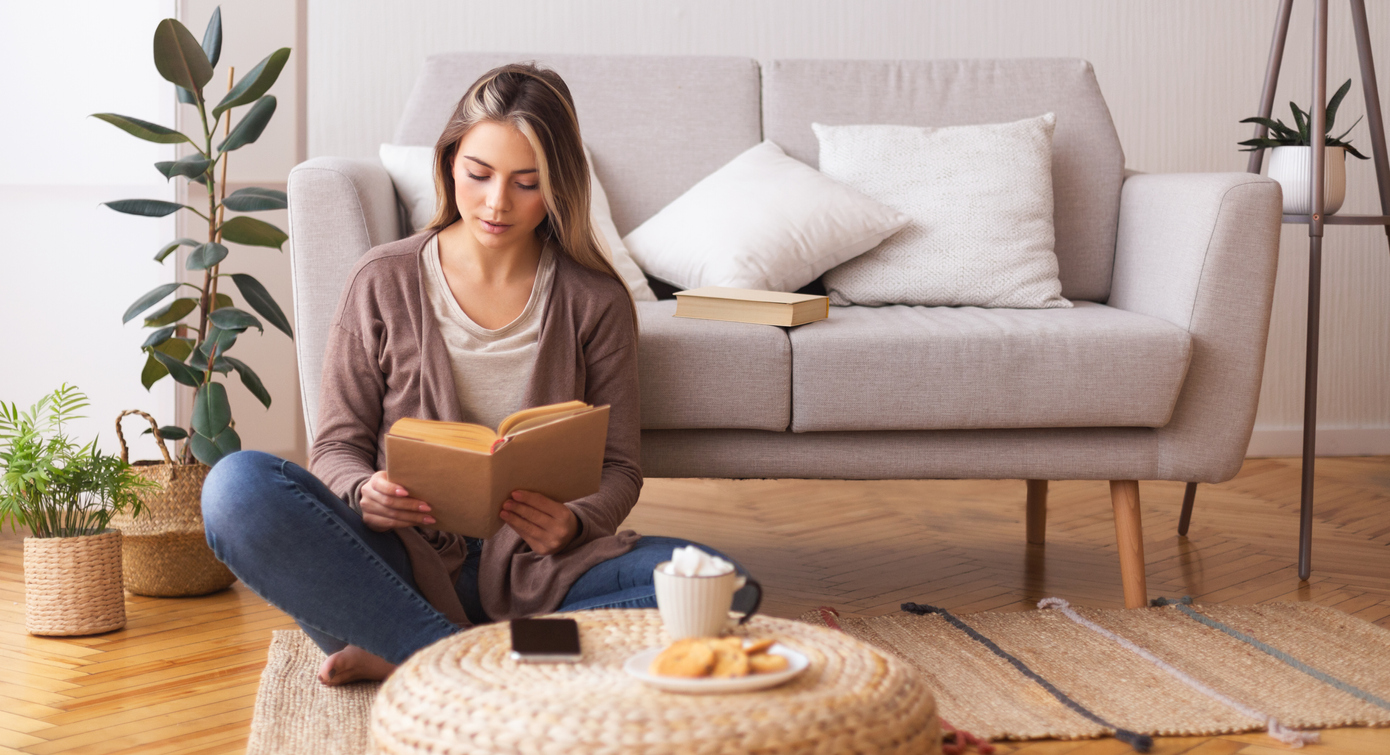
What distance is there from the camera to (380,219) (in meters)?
1.89

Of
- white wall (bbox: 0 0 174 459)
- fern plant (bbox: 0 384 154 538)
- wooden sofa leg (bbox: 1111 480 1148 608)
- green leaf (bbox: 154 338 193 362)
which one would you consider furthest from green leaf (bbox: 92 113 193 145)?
wooden sofa leg (bbox: 1111 480 1148 608)

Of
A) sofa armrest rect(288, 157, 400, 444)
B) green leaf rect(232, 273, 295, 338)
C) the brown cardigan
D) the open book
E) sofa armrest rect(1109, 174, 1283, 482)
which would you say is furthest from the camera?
green leaf rect(232, 273, 295, 338)

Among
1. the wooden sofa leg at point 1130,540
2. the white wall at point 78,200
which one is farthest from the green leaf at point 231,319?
the wooden sofa leg at point 1130,540

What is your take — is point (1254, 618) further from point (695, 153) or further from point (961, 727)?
point (695, 153)

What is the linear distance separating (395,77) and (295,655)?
1.88m

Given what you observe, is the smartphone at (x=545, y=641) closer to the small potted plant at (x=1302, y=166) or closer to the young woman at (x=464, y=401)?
the young woman at (x=464, y=401)

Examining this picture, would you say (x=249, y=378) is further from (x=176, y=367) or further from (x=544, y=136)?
(x=544, y=136)

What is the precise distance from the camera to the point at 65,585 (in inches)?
72.9

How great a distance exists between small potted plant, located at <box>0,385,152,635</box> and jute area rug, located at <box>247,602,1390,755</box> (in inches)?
12.3

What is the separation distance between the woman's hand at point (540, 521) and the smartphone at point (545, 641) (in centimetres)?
31

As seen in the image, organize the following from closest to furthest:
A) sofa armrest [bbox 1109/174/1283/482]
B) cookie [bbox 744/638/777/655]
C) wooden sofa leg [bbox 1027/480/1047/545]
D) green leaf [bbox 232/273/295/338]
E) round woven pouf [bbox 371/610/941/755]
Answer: round woven pouf [bbox 371/610/941/755] < cookie [bbox 744/638/777/655] < sofa armrest [bbox 1109/174/1283/482] < green leaf [bbox 232/273/295/338] < wooden sofa leg [bbox 1027/480/1047/545]

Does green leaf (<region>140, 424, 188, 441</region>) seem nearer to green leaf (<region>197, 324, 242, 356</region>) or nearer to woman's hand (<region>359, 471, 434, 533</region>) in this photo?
green leaf (<region>197, 324, 242, 356</region>)

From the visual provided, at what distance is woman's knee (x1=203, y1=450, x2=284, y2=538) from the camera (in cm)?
132

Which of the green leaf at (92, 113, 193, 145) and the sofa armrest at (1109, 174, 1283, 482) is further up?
the green leaf at (92, 113, 193, 145)
